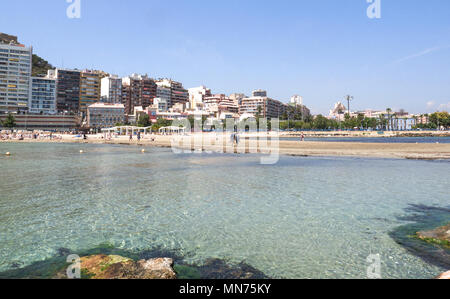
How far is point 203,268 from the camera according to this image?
15.1 ft

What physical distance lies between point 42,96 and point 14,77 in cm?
1260

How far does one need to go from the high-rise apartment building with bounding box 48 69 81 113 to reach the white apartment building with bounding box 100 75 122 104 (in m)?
12.3

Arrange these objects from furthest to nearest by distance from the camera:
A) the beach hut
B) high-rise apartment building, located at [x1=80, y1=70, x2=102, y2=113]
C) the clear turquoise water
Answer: high-rise apartment building, located at [x1=80, y1=70, x2=102, y2=113] → the beach hut → the clear turquoise water

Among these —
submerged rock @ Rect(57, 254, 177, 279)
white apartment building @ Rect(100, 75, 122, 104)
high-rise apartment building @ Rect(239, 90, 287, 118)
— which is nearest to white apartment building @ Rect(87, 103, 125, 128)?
white apartment building @ Rect(100, 75, 122, 104)

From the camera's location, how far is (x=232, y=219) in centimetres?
749

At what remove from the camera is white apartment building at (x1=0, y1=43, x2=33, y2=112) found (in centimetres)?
11994

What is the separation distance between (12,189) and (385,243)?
12.9m

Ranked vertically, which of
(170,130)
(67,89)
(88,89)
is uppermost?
(88,89)

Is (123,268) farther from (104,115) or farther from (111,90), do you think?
(111,90)

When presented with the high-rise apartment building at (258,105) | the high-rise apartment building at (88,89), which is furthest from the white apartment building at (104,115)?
the high-rise apartment building at (258,105)

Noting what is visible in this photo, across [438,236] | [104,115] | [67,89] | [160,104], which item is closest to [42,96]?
[67,89]

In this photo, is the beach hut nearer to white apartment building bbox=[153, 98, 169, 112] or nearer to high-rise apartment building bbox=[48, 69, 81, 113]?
white apartment building bbox=[153, 98, 169, 112]
